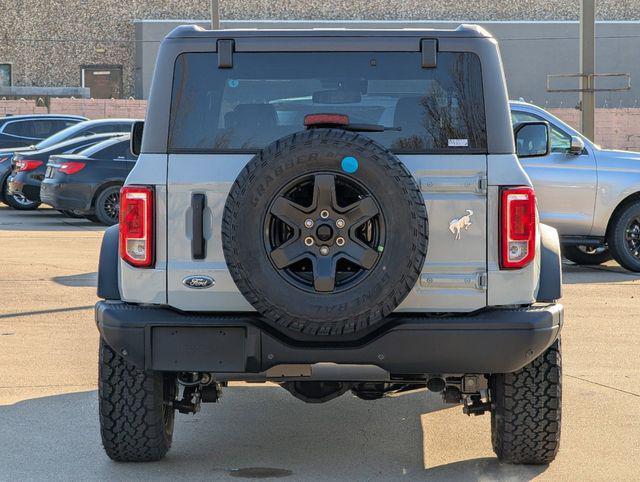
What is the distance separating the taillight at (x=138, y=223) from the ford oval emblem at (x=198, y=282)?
18 cm

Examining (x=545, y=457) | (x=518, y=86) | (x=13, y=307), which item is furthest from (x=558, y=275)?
(x=518, y=86)

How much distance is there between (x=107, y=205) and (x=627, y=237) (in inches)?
372

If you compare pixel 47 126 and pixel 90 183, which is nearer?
pixel 90 183

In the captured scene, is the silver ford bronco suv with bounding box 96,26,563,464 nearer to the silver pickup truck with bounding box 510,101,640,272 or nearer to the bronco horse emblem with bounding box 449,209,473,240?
the bronco horse emblem with bounding box 449,209,473,240

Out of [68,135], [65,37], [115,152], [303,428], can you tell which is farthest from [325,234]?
[65,37]

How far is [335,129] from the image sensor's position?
5.51m

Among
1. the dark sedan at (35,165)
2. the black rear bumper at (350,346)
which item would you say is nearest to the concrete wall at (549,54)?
the dark sedan at (35,165)

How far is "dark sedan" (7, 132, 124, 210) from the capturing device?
22.7 m

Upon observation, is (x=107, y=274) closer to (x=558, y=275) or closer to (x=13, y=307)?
(x=558, y=275)

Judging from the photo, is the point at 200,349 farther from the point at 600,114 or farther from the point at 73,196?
the point at 600,114

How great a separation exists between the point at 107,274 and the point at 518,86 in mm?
50488

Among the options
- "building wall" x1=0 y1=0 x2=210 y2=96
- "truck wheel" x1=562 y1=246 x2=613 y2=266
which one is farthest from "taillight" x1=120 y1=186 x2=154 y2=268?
"building wall" x1=0 y1=0 x2=210 y2=96

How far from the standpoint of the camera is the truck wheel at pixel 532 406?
5.98 meters

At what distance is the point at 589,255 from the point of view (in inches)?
615
